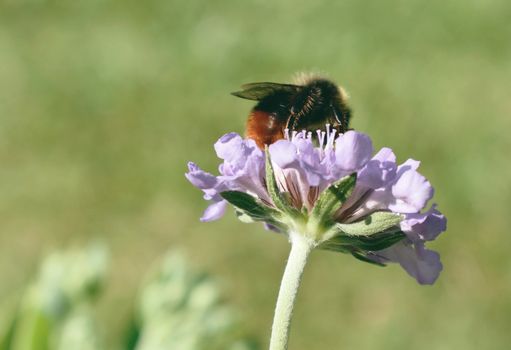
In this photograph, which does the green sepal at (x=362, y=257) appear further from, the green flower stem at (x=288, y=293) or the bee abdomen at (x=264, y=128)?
the bee abdomen at (x=264, y=128)

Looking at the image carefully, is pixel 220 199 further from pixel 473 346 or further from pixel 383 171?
pixel 473 346

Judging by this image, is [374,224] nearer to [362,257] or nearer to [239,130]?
[362,257]

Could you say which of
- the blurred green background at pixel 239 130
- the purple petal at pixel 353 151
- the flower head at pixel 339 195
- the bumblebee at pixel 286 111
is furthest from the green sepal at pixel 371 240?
the blurred green background at pixel 239 130

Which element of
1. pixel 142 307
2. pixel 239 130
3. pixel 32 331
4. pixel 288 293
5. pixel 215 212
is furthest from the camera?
pixel 239 130

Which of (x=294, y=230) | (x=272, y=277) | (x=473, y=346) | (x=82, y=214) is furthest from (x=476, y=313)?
(x=294, y=230)

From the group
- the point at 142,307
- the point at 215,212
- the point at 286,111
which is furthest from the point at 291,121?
the point at 142,307

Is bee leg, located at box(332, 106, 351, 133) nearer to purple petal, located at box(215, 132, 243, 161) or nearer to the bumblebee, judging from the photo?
the bumblebee
